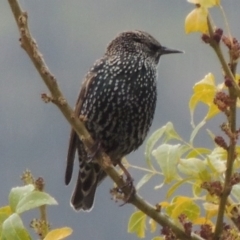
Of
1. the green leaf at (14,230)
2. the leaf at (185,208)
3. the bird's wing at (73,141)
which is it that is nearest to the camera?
the green leaf at (14,230)

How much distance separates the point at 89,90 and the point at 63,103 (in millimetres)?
1358

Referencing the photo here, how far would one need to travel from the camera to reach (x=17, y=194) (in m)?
1.23

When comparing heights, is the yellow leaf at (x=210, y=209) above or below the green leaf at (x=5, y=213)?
below

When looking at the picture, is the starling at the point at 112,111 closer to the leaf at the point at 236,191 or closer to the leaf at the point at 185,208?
the leaf at the point at 185,208

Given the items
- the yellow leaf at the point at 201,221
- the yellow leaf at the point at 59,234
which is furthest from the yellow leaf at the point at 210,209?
the yellow leaf at the point at 59,234

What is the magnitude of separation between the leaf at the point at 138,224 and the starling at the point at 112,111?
41.9 inches

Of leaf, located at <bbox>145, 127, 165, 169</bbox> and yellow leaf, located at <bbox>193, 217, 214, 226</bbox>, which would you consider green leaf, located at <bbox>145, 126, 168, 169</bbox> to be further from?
yellow leaf, located at <bbox>193, 217, 214, 226</bbox>

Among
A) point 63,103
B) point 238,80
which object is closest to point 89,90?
point 63,103

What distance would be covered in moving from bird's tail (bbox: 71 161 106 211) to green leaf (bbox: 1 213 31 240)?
172cm

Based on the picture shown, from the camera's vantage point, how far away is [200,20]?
118 centimetres

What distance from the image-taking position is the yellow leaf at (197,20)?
1.18 metres

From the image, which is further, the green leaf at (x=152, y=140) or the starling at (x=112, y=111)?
the starling at (x=112, y=111)

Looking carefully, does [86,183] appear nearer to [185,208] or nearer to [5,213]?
[185,208]

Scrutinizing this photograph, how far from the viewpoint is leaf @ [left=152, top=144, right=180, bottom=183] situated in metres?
1.35
